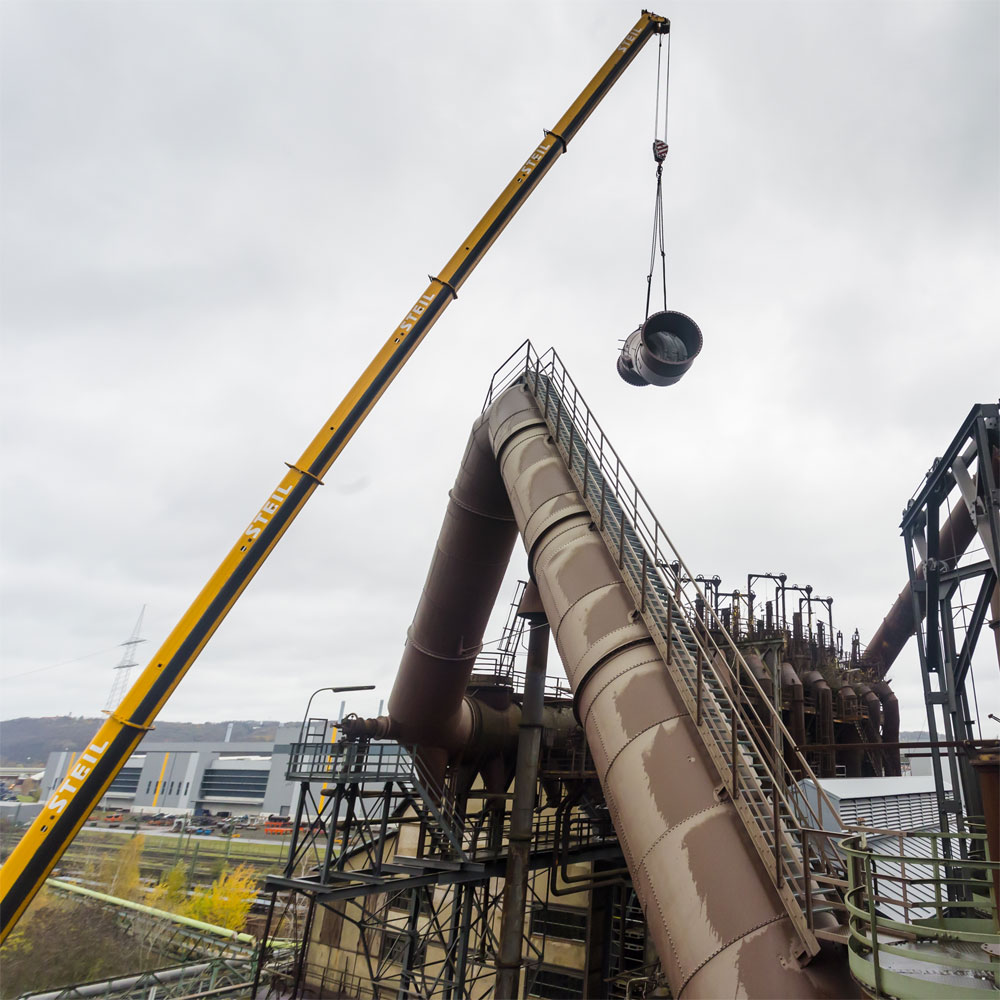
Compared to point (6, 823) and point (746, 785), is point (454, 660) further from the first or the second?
point (6, 823)

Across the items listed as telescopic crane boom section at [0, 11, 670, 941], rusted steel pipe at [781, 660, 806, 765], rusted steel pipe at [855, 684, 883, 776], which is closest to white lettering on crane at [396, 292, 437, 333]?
telescopic crane boom section at [0, 11, 670, 941]

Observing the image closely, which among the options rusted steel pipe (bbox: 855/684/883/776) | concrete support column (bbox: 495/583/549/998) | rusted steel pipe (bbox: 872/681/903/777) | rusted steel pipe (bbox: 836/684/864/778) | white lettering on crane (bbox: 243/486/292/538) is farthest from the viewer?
rusted steel pipe (bbox: 872/681/903/777)

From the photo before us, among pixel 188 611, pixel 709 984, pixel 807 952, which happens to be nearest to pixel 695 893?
pixel 709 984

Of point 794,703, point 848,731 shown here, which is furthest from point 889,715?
point 794,703

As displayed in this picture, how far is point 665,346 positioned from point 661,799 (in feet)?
27.0

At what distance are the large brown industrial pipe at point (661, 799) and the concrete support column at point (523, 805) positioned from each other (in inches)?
167

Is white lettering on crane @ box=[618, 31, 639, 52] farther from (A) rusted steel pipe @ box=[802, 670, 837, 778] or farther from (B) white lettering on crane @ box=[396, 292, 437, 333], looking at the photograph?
(A) rusted steel pipe @ box=[802, 670, 837, 778]

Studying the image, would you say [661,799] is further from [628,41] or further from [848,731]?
[848,731]

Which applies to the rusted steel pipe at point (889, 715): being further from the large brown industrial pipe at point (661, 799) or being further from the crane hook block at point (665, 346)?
the large brown industrial pipe at point (661, 799)

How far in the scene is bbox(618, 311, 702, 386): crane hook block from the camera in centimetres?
1198

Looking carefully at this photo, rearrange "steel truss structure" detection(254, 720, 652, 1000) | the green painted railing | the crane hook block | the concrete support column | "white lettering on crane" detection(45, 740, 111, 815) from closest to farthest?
the green painted railing, "white lettering on crane" detection(45, 740, 111, 815), "steel truss structure" detection(254, 720, 652, 1000), the crane hook block, the concrete support column

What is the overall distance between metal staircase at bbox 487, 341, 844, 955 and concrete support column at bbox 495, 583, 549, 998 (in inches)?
164

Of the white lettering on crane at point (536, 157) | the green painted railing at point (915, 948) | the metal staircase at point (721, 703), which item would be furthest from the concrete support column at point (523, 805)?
the white lettering on crane at point (536, 157)

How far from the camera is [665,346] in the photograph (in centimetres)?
1216
